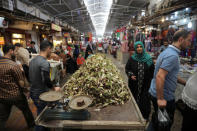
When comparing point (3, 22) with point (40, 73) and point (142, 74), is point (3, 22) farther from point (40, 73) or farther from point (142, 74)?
point (142, 74)

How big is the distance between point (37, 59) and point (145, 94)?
2710mm

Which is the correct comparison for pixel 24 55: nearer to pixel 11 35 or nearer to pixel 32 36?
pixel 11 35

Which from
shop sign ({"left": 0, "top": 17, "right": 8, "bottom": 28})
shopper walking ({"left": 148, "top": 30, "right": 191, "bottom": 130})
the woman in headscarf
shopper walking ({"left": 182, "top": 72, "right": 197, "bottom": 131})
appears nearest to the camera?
shopper walking ({"left": 182, "top": 72, "right": 197, "bottom": 131})

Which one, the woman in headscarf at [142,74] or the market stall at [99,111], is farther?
the woman in headscarf at [142,74]

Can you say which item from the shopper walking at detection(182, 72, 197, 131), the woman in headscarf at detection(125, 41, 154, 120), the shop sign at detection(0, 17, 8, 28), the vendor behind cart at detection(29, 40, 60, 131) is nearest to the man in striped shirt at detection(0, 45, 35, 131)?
the vendor behind cart at detection(29, 40, 60, 131)

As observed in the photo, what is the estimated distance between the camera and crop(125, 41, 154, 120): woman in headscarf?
9.46 feet

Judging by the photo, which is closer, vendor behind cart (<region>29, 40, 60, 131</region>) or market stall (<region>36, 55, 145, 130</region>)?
market stall (<region>36, 55, 145, 130</region>)

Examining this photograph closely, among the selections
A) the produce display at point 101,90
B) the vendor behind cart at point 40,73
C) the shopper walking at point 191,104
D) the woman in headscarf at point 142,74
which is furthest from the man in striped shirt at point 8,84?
the shopper walking at point 191,104

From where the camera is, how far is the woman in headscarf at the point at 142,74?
2885 mm

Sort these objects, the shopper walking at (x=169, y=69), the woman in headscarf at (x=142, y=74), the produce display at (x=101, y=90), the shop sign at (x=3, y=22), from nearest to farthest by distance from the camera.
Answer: the shopper walking at (x=169, y=69)
the produce display at (x=101, y=90)
the woman in headscarf at (x=142, y=74)
the shop sign at (x=3, y=22)

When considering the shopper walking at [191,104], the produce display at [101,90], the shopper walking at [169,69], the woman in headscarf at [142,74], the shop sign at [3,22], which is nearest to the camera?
the shopper walking at [191,104]

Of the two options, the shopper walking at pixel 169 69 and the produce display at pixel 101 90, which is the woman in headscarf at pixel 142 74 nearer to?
the produce display at pixel 101 90

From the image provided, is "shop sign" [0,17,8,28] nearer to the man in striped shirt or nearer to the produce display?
the man in striped shirt

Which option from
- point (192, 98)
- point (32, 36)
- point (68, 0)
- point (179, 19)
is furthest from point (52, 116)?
point (32, 36)
